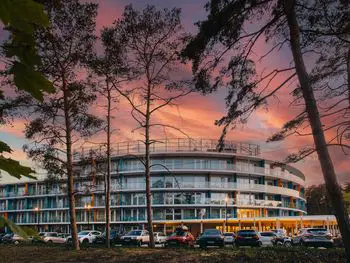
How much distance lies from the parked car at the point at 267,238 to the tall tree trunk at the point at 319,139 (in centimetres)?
2650

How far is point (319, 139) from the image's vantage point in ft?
48.8

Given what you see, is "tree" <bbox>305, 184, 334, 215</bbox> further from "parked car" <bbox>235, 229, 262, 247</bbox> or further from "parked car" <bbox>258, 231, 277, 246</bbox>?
"parked car" <bbox>235, 229, 262, 247</bbox>

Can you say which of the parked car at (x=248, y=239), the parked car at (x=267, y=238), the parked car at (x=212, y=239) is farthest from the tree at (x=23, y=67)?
the parked car at (x=267, y=238)

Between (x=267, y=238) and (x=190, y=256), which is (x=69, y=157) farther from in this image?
(x=267, y=238)

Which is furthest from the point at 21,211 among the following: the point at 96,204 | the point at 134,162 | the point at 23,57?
the point at 23,57

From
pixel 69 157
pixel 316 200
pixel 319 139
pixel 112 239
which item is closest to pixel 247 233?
pixel 112 239

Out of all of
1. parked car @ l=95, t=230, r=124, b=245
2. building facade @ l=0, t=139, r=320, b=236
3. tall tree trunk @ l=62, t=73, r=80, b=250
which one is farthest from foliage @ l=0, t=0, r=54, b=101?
building facade @ l=0, t=139, r=320, b=236

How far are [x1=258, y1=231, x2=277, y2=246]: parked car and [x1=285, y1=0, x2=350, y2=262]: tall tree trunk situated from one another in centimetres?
2650

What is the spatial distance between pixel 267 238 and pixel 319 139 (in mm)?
28053

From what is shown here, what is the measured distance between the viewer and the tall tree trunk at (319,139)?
48.2 feet

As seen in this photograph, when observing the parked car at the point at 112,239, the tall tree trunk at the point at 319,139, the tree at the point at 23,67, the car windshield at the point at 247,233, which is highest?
the tall tree trunk at the point at 319,139

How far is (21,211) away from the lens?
87.4 metres

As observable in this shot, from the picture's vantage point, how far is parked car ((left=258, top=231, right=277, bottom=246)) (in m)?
40.6

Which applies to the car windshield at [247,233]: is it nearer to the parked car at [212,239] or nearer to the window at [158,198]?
the parked car at [212,239]
